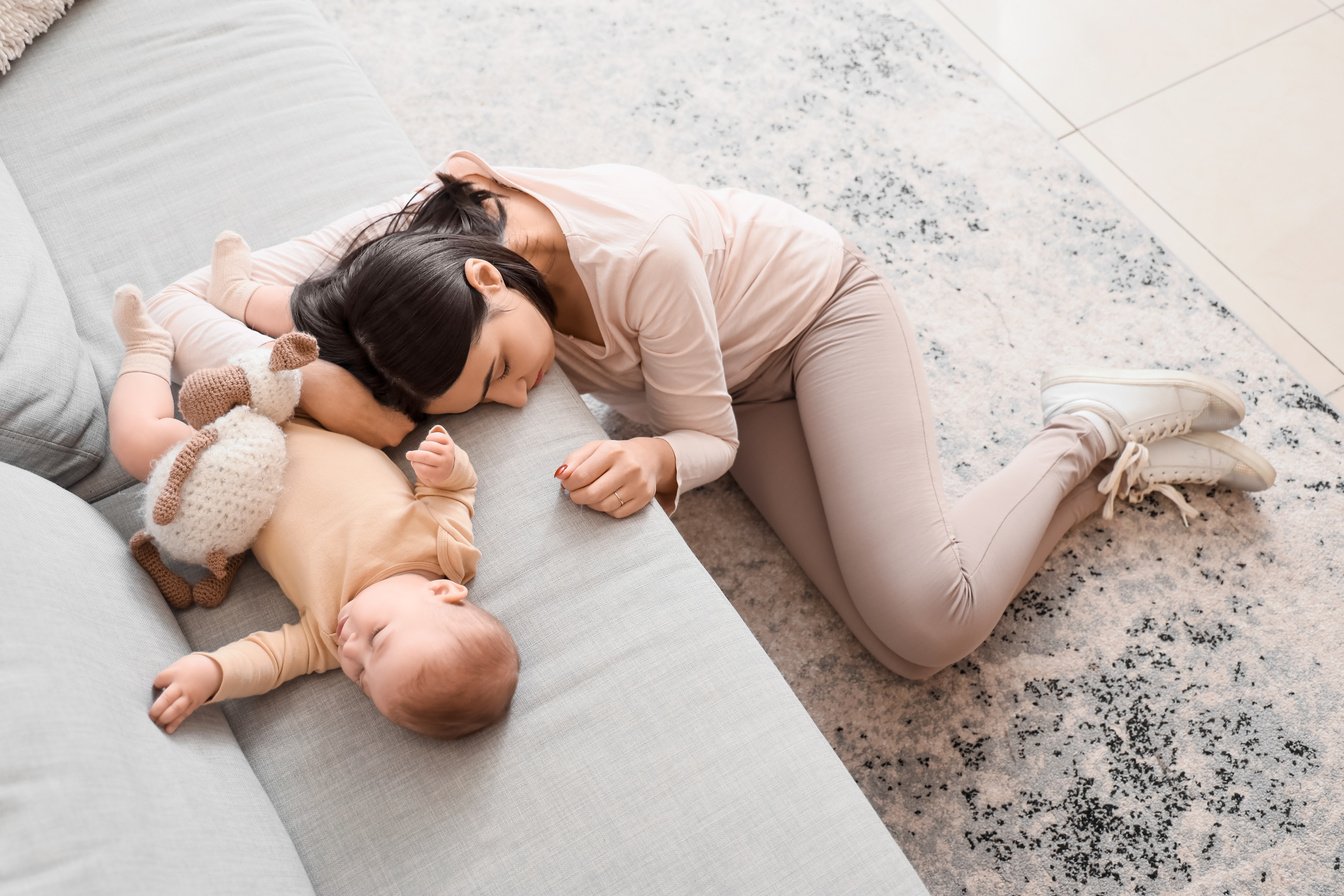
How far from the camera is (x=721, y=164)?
1.96m

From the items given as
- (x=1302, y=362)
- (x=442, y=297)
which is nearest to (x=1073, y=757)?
(x=1302, y=362)

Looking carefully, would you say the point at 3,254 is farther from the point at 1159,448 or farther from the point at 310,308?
the point at 1159,448

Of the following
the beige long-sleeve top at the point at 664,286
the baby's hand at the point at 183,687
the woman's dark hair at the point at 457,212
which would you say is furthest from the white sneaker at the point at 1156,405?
the baby's hand at the point at 183,687

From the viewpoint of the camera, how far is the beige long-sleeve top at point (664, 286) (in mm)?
1187

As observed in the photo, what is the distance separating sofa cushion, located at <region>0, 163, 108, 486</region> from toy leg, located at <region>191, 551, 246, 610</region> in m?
0.21

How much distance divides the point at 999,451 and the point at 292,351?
1.11 meters

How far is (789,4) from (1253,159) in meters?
0.98

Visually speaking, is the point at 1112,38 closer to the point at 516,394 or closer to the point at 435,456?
the point at 516,394

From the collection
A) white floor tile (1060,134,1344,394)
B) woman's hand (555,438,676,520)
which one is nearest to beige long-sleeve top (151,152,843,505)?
woman's hand (555,438,676,520)

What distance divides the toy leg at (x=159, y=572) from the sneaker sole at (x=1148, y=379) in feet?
4.19

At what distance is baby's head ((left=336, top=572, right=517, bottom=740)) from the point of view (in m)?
0.94

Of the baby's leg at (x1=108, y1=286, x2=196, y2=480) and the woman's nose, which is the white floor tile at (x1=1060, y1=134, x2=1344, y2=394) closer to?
the woman's nose

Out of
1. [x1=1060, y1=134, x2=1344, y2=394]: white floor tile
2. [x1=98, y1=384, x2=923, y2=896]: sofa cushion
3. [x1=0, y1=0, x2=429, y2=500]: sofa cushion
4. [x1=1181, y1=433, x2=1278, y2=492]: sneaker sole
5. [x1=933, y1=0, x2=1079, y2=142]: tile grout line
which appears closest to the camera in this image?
[x1=98, y1=384, x2=923, y2=896]: sofa cushion

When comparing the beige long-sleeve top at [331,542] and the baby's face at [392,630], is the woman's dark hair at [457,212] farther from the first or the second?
the baby's face at [392,630]
